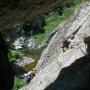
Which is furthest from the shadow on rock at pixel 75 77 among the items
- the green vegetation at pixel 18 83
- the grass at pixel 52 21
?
the grass at pixel 52 21

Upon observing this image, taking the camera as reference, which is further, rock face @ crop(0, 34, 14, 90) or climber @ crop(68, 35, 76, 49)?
climber @ crop(68, 35, 76, 49)

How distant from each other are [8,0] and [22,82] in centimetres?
970

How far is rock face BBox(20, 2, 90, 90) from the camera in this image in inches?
396

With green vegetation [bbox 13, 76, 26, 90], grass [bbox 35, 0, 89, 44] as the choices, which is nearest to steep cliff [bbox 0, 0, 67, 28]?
green vegetation [bbox 13, 76, 26, 90]

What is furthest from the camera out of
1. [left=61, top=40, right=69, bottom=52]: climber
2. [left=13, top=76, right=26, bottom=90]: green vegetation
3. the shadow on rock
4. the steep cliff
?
[left=13, top=76, right=26, bottom=90]: green vegetation

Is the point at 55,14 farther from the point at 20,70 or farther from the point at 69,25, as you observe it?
the point at 69,25

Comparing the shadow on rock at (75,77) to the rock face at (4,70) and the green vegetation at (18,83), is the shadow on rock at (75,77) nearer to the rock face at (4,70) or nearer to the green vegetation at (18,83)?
the rock face at (4,70)

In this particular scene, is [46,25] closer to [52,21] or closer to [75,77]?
[52,21]

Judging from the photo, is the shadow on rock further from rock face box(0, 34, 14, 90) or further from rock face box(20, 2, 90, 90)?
rock face box(0, 34, 14, 90)

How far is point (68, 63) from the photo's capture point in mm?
11555

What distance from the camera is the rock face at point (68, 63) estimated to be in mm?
10055

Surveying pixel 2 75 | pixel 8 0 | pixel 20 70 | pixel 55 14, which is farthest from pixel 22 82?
→ pixel 8 0

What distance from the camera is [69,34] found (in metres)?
14.1

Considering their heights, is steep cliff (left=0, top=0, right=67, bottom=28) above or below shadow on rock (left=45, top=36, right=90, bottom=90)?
above
